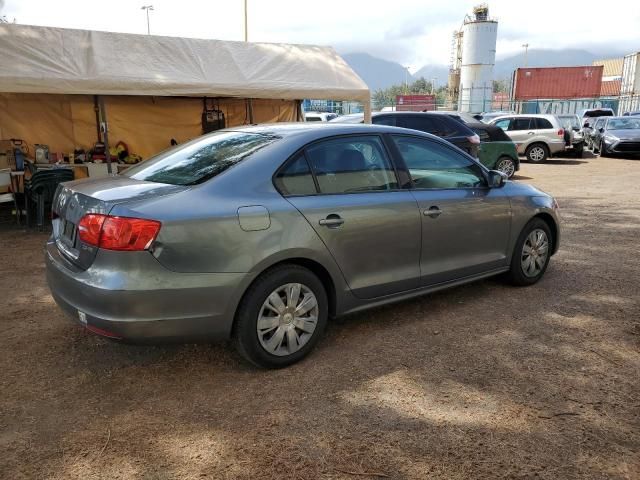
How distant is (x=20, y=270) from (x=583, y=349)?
5.47 meters

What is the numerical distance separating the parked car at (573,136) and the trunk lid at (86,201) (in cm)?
1755

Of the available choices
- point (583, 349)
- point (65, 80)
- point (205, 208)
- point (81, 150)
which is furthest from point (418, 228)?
point (81, 150)

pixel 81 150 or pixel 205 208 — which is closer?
pixel 205 208

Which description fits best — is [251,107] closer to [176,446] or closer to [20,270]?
[20,270]

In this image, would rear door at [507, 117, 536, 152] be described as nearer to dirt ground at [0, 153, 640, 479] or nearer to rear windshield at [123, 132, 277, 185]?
dirt ground at [0, 153, 640, 479]

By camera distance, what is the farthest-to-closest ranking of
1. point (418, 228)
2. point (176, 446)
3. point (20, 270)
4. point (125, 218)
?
1. point (20, 270)
2. point (418, 228)
3. point (125, 218)
4. point (176, 446)

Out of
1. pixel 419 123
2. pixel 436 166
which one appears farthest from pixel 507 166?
pixel 436 166

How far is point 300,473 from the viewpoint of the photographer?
2.54 meters

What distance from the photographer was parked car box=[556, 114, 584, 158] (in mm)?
18250

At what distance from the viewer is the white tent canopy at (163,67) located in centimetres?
771

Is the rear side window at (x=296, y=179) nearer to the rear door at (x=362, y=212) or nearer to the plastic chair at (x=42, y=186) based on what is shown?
the rear door at (x=362, y=212)

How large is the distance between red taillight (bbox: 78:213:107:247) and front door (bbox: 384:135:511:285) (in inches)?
88.8

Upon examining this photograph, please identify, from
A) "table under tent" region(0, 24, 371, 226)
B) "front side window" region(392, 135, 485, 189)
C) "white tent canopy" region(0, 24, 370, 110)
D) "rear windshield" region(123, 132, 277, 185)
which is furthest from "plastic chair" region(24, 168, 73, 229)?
"front side window" region(392, 135, 485, 189)

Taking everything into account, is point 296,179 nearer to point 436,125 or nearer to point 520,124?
point 436,125
